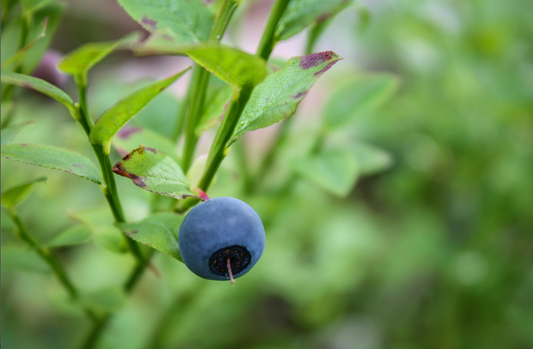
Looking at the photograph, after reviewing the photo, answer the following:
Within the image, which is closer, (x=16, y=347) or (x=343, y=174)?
(x=343, y=174)

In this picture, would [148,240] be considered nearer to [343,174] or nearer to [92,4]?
[343,174]

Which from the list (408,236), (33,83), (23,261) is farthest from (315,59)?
(408,236)

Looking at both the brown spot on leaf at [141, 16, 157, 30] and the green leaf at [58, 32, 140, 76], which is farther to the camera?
the brown spot on leaf at [141, 16, 157, 30]

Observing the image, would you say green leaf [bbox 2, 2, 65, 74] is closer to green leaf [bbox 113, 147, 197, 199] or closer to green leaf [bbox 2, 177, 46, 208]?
green leaf [bbox 2, 177, 46, 208]

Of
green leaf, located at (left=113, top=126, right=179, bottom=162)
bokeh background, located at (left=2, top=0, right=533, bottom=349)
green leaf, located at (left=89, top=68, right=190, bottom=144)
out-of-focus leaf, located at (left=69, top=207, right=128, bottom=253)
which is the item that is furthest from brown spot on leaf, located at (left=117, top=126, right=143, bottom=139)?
bokeh background, located at (left=2, top=0, right=533, bottom=349)

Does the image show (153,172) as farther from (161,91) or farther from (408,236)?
(408,236)

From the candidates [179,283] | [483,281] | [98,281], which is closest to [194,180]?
[179,283]

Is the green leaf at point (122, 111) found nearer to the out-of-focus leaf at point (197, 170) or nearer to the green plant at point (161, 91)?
the green plant at point (161, 91)

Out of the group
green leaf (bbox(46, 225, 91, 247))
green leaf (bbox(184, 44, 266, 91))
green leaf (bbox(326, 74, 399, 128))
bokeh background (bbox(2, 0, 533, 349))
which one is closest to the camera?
green leaf (bbox(184, 44, 266, 91))
